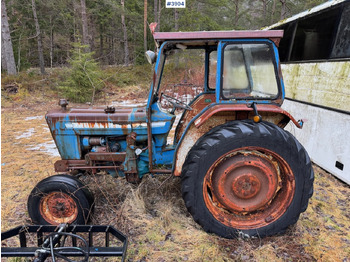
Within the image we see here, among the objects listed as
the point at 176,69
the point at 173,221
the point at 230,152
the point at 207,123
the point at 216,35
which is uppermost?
the point at 216,35

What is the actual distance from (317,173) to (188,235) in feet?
9.35

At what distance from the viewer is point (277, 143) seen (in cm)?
237

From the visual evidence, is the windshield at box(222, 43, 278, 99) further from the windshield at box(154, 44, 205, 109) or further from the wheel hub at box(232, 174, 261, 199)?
the wheel hub at box(232, 174, 261, 199)

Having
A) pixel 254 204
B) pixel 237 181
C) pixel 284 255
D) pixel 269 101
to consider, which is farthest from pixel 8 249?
pixel 269 101

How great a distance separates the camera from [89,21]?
18.9m

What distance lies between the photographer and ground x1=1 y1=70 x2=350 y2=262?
2375mm

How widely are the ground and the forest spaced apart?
887 centimetres

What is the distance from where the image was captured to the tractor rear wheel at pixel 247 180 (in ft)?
7.74

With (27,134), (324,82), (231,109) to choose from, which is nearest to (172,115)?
(231,109)

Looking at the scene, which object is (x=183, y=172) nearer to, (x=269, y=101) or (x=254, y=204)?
(x=254, y=204)

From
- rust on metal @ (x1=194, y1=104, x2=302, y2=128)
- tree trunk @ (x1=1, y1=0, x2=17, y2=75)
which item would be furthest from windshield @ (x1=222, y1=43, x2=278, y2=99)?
tree trunk @ (x1=1, y1=0, x2=17, y2=75)

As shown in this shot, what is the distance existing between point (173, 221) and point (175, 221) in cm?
2

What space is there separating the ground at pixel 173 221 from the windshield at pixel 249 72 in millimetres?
1467

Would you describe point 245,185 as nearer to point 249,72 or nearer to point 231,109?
point 231,109
